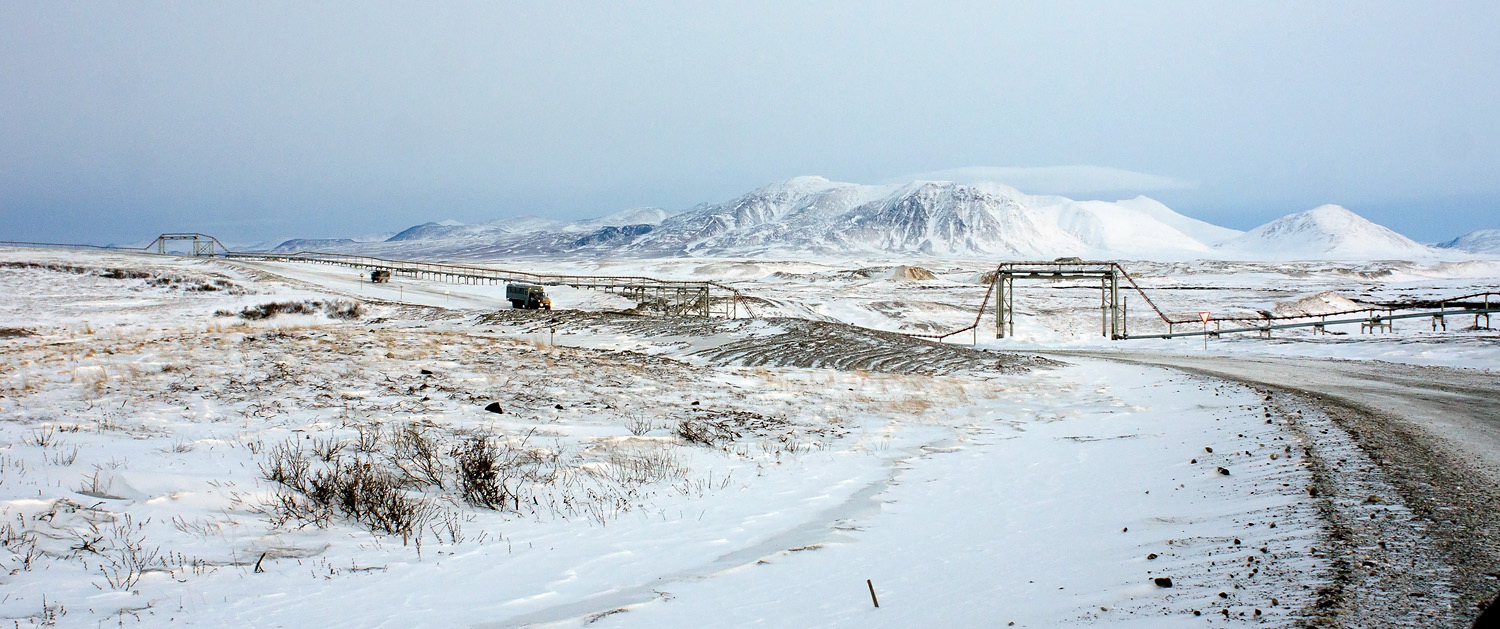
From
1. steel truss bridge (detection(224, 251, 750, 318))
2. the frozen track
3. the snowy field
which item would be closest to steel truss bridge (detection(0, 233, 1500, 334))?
steel truss bridge (detection(224, 251, 750, 318))

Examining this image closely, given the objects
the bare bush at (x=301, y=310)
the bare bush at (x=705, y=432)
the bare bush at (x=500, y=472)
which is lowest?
the bare bush at (x=705, y=432)

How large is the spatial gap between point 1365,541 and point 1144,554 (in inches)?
52.3

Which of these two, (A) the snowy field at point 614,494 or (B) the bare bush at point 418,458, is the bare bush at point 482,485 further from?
(B) the bare bush at point 418,458

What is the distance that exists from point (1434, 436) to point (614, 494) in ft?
32.6

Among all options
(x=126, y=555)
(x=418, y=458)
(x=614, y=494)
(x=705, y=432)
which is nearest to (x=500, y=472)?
(x=418, y=458)

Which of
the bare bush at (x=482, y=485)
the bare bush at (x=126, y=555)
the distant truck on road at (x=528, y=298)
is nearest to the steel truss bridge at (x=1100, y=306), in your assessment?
the distant truck on road at (x=528, y=298)

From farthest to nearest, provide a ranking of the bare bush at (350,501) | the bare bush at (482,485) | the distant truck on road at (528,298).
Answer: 1. the distant truck on road at (528,298)
2. the bare bush at (482,485)
3. the bare bush at (350,501)

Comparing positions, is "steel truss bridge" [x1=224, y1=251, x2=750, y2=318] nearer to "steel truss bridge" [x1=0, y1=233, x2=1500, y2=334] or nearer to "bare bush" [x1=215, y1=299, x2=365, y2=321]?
"steel truss bridge" [x1=0, y1=233, x2=1500, y2=334]

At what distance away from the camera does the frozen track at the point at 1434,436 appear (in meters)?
5.00

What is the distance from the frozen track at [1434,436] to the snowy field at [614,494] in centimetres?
62

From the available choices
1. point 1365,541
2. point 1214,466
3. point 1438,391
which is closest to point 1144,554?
point 1365,541

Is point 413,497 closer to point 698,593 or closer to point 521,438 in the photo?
point 521,438

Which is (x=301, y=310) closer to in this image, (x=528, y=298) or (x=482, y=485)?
(x=528, y=298)

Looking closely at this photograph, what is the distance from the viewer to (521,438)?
11.2m
